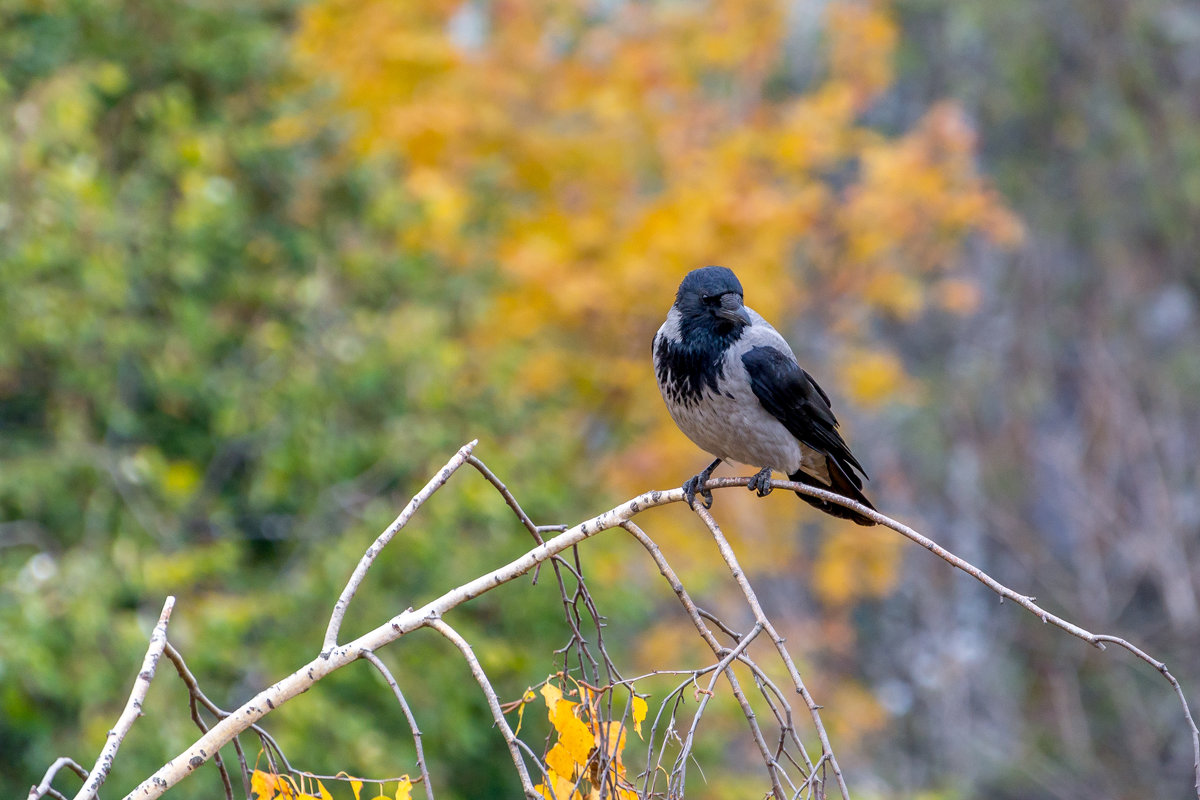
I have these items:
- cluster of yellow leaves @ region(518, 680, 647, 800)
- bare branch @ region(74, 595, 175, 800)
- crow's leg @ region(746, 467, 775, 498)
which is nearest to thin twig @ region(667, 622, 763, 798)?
cluster of yellow leaves @ region(518, 680, 647, 800)

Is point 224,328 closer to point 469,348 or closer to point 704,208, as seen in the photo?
point 469,348

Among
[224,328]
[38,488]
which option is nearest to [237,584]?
[38,488]

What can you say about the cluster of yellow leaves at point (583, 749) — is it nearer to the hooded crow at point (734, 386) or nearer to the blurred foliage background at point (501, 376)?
the hooded crow at point (734, 386)

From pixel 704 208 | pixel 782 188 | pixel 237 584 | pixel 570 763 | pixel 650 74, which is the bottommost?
pixel 570 763

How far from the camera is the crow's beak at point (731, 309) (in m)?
3.06

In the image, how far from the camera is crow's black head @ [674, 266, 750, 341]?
3.06 meters

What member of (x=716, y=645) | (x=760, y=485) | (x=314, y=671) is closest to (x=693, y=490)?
(x=760, y=485)

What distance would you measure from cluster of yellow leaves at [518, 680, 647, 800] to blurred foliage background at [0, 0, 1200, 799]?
3.55 metres

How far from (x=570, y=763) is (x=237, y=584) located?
5.02 meters

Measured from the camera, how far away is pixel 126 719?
1767 millimetres

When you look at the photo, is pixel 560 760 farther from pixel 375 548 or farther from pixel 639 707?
pixel 375 548

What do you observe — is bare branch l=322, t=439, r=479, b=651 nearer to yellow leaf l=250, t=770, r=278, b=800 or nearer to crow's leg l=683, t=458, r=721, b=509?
yellow leaf l=250, t=770, r=278, b=800

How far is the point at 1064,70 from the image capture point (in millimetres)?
13695

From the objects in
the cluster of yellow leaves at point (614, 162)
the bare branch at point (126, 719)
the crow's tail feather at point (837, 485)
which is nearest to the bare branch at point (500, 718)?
the bare branch at point (126, 719)
